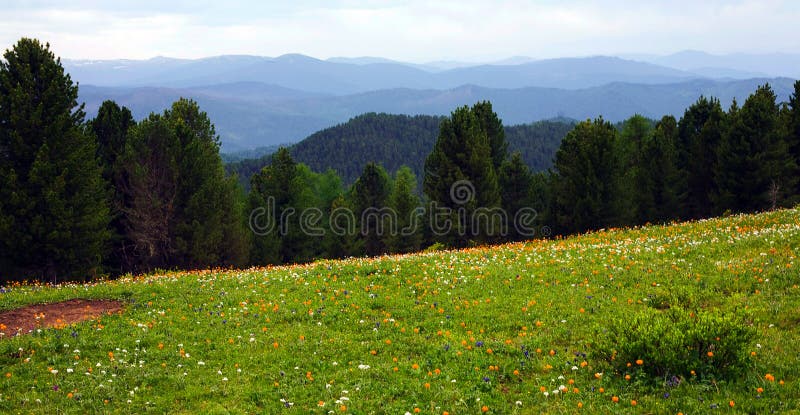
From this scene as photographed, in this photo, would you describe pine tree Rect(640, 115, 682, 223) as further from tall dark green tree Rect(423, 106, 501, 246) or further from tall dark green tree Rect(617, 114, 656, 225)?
tall dark green tree Rect(423, 106, 501, 246)

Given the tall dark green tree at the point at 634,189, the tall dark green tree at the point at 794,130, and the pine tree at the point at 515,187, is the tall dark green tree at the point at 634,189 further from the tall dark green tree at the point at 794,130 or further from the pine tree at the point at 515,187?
the tall dark green tree at the point at 794,130

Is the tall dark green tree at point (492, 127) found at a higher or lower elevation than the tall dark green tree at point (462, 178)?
higher

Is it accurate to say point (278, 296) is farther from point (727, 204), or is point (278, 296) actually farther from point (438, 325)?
point (727, 204)

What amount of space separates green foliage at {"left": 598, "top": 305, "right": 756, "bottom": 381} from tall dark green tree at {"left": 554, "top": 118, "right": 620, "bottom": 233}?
36.6 meters

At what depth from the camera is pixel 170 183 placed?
125ft

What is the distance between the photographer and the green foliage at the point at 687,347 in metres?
8.62

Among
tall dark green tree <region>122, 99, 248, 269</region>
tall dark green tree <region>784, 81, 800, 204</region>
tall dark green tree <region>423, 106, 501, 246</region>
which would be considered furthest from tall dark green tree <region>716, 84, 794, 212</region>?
tall dark green tree <region>122, 99, 248, 269</region>

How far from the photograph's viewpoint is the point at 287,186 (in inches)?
2296

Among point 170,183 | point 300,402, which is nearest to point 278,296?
point 300,402

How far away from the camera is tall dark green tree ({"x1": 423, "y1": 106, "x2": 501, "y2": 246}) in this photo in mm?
46250

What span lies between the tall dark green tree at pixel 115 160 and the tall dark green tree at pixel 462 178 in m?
25.8

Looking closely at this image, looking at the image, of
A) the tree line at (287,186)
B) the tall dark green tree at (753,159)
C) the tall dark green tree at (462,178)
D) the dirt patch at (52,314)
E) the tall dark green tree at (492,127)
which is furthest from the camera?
the tall dark green tree at (492,127)

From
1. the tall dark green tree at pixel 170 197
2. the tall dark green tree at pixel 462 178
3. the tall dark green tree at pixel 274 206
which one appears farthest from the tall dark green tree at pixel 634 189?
the tall dark green tree at pixel 170 197

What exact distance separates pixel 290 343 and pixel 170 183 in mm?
30734
